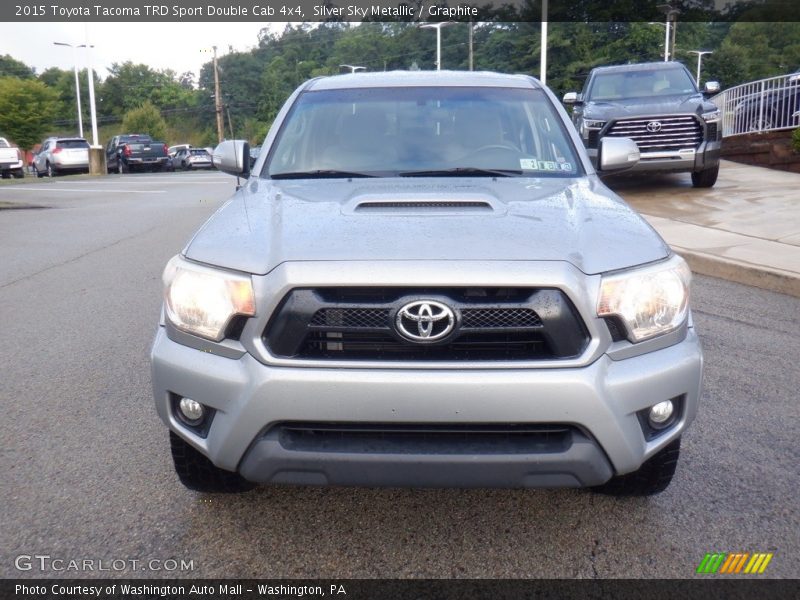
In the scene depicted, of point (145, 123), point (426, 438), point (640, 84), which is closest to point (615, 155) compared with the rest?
point (426, 438)

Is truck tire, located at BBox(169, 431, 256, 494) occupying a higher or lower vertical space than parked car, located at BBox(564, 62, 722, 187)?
lower

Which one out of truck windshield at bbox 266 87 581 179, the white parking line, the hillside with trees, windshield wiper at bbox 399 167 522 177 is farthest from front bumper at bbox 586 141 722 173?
the hillside with trees

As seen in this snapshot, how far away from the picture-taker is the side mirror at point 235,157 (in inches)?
169

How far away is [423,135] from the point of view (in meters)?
4.04

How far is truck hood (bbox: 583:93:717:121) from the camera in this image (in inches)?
476

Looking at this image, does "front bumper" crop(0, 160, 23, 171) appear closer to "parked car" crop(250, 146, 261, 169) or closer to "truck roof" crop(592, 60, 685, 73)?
"truck roof" crop(592, 60, 685, 73)

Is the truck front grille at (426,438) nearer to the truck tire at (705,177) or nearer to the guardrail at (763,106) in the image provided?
the truck tire at (705,177)

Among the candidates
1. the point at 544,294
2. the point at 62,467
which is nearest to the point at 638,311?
the point at 544,294

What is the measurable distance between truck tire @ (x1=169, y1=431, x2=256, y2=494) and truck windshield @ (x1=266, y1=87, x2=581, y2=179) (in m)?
1.44

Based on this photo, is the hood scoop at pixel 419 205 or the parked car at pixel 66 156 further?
the parked car at pixel 66 156

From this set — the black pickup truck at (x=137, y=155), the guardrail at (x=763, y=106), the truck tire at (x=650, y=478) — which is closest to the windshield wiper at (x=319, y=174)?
the truck tire at (x=650, y=478)

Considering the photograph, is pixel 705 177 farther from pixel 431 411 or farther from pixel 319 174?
pixel 431 411

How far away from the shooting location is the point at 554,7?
60.1 m

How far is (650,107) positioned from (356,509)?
34.1ft
